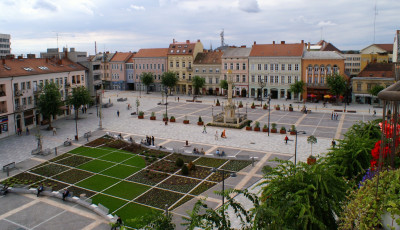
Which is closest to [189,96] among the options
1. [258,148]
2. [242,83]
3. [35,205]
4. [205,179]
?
[242,83]

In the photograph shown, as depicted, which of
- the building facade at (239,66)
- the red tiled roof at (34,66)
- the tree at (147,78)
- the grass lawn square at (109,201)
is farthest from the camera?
the tree at (147,78)

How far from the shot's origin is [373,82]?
62250mm

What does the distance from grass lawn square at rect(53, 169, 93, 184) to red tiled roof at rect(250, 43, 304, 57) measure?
5080 centimetres

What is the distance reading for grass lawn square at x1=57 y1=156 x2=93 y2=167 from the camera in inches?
1261

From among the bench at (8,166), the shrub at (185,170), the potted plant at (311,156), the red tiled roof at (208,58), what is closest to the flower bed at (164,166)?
the shrub at (185,170)

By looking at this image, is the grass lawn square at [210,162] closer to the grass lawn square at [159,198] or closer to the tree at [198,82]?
the grass lawn square at [159,198]

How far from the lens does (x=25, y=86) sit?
1806 inches

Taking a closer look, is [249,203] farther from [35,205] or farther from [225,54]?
[225,54]

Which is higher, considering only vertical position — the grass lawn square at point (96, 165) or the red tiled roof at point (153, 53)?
the red tiled roof at point (153, 53)

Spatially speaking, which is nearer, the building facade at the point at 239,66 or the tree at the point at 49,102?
the tree at the point at 49,102

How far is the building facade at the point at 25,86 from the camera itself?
42.2m

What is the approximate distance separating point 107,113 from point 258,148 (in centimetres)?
3004

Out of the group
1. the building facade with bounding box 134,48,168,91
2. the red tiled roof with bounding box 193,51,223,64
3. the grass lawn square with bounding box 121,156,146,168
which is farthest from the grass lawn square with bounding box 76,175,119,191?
the building facade with bounding box 134,48,168,91

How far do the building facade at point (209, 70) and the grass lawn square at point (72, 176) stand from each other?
51305 millimetres
